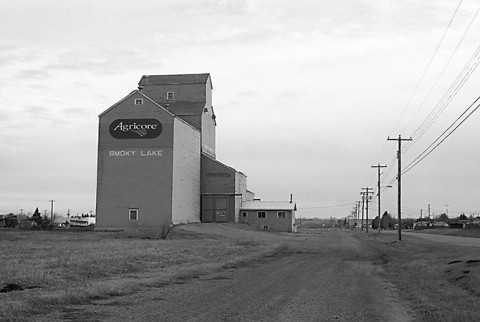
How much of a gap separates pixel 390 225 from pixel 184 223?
118m

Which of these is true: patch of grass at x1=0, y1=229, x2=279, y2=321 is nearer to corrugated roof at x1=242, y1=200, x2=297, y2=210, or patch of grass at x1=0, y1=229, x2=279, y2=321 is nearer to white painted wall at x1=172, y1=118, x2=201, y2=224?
white painted wall at x1=172, y1=118, x2=201, y2=224

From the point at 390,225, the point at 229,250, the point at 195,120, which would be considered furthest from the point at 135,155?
the point at 390,225

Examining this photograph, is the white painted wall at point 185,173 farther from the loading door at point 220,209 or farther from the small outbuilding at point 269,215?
the small outbuilding at point 269,215

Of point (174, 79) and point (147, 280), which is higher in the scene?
point (174, 79)

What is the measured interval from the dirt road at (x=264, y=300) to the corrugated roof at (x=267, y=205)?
6535 centimetres

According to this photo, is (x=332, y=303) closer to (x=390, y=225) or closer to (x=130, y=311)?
(x=130, y=311)

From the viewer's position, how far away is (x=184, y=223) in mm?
70500

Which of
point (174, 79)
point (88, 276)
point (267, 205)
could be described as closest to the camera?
point (88, 276)

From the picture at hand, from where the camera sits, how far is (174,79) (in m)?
85.4

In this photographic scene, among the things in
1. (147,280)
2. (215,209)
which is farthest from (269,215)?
(147,280)

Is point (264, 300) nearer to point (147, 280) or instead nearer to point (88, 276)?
point (147, 280)

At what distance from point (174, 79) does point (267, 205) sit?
2571cm

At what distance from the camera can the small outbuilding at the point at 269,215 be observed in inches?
3516

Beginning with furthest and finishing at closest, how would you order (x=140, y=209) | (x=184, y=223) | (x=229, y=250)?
(x=184, y=223) → (x=140, y=209) → (x=229, y=250)
